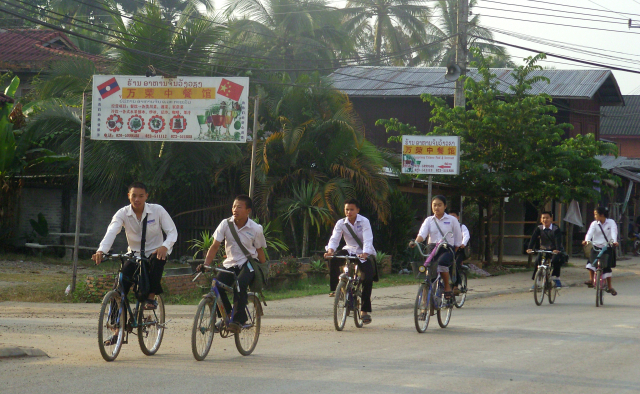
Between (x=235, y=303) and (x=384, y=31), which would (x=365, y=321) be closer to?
Answer: (x=235, y=303)

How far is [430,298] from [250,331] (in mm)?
3030

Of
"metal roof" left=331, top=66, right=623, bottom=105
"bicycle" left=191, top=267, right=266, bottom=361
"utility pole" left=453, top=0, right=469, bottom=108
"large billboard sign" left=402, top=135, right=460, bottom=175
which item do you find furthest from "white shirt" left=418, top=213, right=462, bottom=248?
"metal roof" left=331, top=66, right=623, bottom=105

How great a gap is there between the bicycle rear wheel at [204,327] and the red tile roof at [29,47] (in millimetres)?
21107

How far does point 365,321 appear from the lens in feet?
33.9

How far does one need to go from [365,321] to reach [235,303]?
10.2 feet

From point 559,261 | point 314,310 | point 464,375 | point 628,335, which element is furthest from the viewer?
point 559,261

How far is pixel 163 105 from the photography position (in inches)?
554

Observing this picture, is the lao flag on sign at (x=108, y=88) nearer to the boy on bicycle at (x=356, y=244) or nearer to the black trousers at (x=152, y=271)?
the boy on bicycle at (x=356, y=244)

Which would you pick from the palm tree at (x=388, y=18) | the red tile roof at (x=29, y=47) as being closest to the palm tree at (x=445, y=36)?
the palm tree at (x=388, y=18)

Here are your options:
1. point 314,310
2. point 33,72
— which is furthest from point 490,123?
point 33,72

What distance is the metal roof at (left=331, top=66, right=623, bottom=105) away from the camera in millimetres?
31688

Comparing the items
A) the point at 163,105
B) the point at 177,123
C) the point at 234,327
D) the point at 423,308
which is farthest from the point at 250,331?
the point at 163,105

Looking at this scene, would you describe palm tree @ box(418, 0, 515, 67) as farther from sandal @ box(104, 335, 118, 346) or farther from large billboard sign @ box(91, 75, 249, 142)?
sandal @ box(104, 335, 118, 346)

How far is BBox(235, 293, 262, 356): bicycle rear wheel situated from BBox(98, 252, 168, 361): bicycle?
2.86ft
